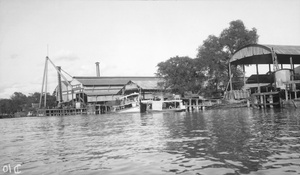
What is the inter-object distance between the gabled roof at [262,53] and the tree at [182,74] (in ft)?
37.0

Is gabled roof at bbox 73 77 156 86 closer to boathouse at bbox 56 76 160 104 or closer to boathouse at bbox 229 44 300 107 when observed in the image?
boathouse at bbox 56 76 160 104

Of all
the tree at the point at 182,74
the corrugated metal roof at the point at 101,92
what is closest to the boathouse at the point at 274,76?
the tree at the point at 182,74

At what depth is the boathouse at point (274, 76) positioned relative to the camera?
4044 centimetres

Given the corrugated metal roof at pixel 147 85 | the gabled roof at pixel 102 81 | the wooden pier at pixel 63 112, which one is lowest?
the wooden pier at pixel 63 112

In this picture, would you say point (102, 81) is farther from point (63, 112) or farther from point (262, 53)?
point (262, 53)

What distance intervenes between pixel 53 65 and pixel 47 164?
85764 millimetres

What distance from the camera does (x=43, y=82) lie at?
87.2 m

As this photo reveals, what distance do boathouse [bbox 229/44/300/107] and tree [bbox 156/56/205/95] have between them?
11.3m

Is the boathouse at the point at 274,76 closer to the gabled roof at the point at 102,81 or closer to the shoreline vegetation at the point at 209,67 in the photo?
the shoreline vegetation at the point at 209,67

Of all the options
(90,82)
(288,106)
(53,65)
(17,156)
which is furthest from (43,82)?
(17,156)

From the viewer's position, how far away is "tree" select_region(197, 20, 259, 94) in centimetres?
5847

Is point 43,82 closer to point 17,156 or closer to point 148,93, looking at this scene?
point 148,93

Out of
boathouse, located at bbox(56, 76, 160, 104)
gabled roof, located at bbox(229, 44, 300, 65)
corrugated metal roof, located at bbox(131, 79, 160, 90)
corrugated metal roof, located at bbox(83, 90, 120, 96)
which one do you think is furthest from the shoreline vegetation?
corrugated metal roof, located at bbox(83, 90, 120, 96)

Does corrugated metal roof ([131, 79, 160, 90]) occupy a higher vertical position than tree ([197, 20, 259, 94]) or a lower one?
lower
